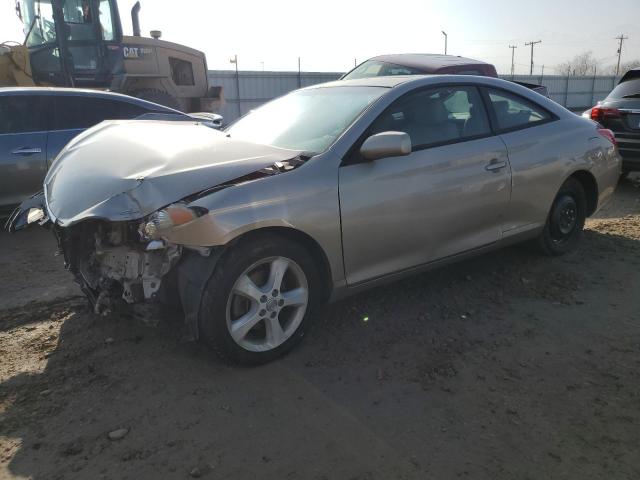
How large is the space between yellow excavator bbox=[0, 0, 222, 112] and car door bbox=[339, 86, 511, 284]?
311 inches

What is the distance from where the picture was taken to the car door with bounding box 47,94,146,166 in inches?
222

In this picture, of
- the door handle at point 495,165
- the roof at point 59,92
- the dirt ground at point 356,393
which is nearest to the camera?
the dirt ground at point 356,393

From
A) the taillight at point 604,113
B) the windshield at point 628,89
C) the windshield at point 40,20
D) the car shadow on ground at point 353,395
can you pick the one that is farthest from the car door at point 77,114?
the windshield at point 628,89

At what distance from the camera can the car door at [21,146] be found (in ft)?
17.6

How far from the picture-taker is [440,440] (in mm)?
2469

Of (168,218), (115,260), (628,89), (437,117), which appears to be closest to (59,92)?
(115,260)

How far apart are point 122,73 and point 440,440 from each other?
32.3 feet

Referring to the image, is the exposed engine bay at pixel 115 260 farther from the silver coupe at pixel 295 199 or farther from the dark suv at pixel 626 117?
the dark suv at pixel 626 117

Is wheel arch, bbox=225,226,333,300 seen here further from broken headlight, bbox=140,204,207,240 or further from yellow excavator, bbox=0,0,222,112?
yellow excavator, bbox=0,0,222,112

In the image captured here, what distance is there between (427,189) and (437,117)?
634 millimetres

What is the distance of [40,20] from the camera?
9625 millimetres

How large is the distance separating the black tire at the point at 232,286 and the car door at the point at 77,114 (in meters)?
3.64

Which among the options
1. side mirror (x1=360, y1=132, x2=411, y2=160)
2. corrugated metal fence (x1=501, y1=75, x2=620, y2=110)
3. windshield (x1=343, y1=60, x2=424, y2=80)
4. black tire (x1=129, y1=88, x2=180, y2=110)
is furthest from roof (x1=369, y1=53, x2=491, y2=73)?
corrugated metal fence (x1=501, y1=75, x2=620, y2=110)

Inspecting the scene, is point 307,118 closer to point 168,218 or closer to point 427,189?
point 427,189
